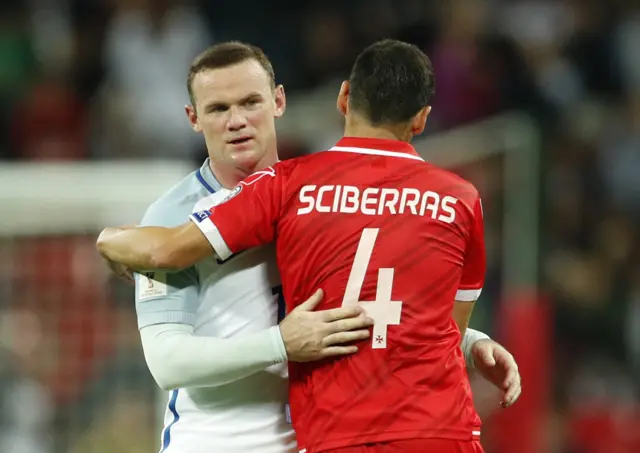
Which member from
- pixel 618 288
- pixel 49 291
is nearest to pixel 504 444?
pixel 618 288

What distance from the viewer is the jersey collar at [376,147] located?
3.52 metres

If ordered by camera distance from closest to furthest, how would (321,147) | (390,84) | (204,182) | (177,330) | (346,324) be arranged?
(346,324), (390,84), (177,330), (204,182), (321,147)

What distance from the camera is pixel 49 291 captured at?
21.3ft

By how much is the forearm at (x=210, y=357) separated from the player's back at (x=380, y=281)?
128 millimetres

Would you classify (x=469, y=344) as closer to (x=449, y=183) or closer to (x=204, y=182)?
(x=449, y=183)

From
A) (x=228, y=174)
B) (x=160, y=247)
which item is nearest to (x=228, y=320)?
(x=160, y=247)

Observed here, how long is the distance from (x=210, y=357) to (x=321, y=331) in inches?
13.5

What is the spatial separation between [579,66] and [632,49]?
0.52m

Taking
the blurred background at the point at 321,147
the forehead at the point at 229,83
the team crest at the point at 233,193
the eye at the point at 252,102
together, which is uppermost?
the forehead at the point at 229,83

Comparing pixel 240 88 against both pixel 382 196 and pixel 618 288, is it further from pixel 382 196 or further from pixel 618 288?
pixel 618 288

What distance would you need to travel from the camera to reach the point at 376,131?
11.6 feet

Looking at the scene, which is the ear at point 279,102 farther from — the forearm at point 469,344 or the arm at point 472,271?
the forearm at point 469,344

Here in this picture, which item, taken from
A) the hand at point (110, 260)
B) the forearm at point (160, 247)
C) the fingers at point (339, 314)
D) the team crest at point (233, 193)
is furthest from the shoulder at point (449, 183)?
the hand at point (110, 260)

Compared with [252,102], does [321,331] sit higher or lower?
lower
